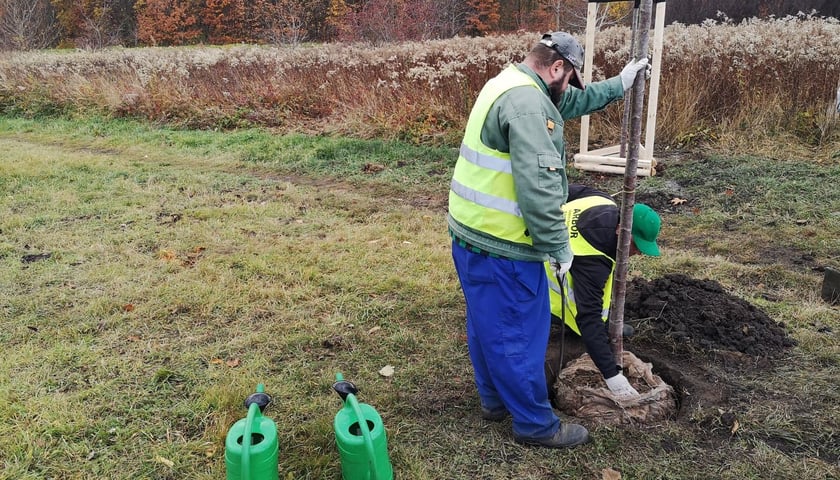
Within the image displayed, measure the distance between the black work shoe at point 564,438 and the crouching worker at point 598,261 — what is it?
32cm

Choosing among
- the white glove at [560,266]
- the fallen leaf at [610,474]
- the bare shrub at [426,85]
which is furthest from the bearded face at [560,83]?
the bare shrub at [426,85]

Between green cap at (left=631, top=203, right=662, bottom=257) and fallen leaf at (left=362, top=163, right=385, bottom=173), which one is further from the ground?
green cap at (left=631, top=203, right=662, bottom=257)

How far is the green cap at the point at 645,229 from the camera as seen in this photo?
10.2ft

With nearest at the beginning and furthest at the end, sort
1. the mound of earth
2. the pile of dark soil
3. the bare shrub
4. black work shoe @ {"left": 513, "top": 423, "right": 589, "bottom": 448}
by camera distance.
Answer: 1. black work shoe @ {"left": 513, "top": 423, "right": 589, "bottom": 448}
2. the mound of earth
3. the pile of dark soil
4. the bare shrub

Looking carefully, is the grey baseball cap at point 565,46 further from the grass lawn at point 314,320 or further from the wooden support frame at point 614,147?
the wooden support frame at point 614,147

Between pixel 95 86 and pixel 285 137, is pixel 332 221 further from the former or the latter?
pixel 95 86

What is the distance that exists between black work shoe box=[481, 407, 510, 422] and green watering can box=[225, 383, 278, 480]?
1.16 m

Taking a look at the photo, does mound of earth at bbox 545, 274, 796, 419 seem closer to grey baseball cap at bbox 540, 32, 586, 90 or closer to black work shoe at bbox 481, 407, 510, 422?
black work shoe at bbox 481, 407, 510, 422

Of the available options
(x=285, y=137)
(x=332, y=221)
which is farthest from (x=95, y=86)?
(x=332, y=221)

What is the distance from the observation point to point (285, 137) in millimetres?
10531

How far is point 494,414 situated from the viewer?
3.14 metres

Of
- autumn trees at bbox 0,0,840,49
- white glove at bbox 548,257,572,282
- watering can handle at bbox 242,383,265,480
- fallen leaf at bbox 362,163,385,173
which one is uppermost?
autumn trees at bbox 0,0,840,49

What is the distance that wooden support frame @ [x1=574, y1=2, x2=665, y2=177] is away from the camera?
277 inches

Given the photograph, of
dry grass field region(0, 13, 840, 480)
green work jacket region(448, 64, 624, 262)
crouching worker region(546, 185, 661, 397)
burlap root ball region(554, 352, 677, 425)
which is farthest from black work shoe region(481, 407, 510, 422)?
green work jacket region(448, 64, 624, 262)
